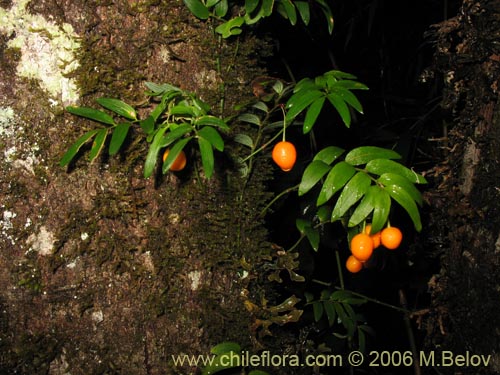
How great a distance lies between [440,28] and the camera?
1.89 metres

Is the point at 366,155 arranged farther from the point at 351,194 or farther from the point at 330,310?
the point at 330,310

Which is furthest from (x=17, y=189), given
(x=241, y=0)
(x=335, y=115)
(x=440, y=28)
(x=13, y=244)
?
(x=335, y=115)

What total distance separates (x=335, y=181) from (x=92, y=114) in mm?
579

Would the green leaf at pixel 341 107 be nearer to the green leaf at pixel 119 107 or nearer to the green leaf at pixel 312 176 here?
the green leaf at pixel 312 176

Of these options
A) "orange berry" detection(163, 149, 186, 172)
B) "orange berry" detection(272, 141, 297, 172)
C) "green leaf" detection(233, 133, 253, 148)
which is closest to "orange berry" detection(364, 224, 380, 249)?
"orange berry" detection(272, 141, 297, 172)

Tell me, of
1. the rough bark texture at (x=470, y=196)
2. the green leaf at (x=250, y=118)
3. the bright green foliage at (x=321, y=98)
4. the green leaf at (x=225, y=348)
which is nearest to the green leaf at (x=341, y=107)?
the bright green foliage at (x=321, y=98)

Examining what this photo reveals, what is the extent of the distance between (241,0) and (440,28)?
36.1 inches

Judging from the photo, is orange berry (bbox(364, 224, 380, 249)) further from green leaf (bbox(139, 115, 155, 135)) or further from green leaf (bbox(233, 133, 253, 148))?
green leaf (bbox(139, 115, 155, 135))

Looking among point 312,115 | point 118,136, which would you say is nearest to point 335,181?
point 312,115

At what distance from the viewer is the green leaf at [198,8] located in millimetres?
1228

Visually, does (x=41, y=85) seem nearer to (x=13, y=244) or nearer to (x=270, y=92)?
(x=13, y=244)

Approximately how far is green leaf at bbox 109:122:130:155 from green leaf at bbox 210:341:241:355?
545mm

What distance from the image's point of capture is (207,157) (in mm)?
1105

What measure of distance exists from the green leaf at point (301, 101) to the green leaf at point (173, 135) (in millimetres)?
285
